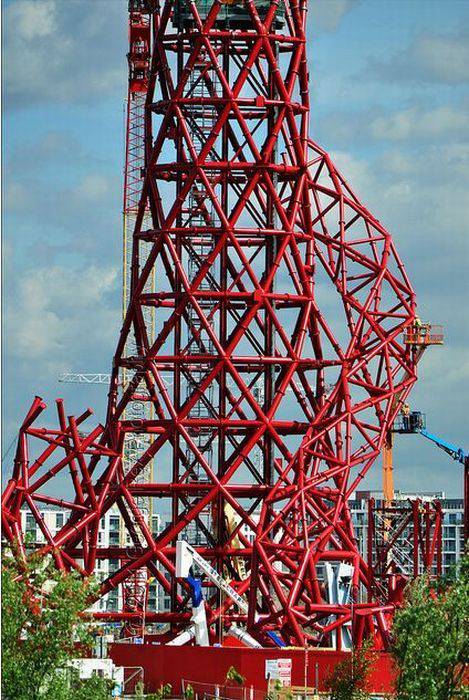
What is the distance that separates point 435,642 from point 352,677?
898 cm

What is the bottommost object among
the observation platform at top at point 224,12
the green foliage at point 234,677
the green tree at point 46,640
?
the green tree at point 46,640

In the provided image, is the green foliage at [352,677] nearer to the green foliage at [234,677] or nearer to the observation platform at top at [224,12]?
the green foliage at [234,677]

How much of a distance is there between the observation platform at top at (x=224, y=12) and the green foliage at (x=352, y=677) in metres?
33.3

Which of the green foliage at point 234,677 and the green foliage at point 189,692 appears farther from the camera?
the green foliage at point 234,677

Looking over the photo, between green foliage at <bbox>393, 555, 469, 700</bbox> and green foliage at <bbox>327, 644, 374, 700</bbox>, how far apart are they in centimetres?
508

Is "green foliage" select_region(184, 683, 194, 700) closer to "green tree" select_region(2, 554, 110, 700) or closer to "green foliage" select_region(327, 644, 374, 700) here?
"green foliage" select_region(327, 644, 374, 700)

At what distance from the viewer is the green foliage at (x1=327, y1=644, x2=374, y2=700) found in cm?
7662

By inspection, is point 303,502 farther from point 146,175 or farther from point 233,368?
point 146,175

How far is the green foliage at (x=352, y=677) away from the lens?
3017 inches

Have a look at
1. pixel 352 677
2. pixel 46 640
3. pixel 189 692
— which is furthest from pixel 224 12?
pixel 46 640

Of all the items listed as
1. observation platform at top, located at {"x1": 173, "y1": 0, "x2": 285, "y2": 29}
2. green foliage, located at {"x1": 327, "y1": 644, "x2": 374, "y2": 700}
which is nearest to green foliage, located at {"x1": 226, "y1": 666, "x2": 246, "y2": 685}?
green foliage, located at {"x1": 327, "y1": 644, "x2": 374, "y2": 700}

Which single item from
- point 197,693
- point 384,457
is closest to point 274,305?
point 197,693

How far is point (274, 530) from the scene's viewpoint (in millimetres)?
104062

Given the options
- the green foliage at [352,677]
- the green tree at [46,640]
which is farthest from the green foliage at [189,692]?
the green tree at [46,640]
